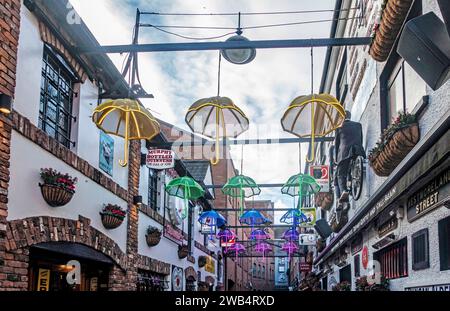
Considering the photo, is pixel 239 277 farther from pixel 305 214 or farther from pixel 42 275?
pixel 42 275

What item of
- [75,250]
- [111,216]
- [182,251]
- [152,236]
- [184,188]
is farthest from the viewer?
[182,251]

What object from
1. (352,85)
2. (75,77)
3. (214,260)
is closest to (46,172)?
(75,77)

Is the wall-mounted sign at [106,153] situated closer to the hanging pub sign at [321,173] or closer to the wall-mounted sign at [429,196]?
the wall-mounted sign at [429,196]

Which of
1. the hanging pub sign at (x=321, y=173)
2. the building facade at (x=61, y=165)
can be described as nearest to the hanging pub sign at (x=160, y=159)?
the building facade at (x=61, y=165)

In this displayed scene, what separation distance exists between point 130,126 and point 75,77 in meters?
1.67

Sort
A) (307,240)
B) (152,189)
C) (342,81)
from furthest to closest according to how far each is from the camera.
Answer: (307,240), (342,81), (152,189)

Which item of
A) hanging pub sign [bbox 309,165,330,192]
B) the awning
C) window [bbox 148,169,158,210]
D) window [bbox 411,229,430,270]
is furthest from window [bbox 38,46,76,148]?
hanging pub sign [bbox 309,165,330,192]

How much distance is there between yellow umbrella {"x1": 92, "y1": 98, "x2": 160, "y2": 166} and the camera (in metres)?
7.71

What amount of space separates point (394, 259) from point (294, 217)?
10539 mm

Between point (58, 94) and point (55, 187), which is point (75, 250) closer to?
point (55, 187)

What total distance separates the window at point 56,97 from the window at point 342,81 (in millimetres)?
7690

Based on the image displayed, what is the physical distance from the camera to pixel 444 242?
5977 mm

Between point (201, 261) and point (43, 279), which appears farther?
point (201, 261)

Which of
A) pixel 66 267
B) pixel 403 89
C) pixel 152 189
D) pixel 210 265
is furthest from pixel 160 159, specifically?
pixel 210 265
